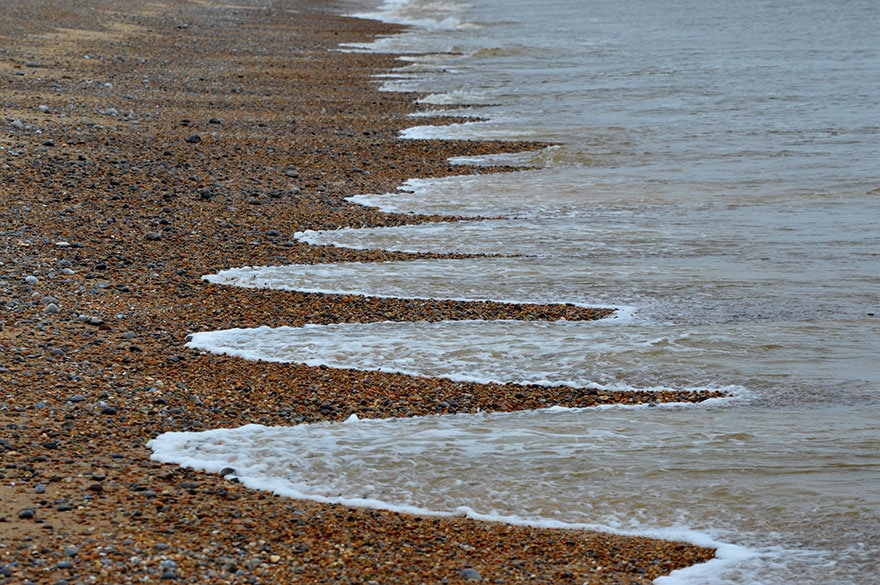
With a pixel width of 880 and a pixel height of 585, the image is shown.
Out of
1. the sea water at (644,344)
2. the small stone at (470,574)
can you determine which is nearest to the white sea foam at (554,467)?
the sea water at (644,344)

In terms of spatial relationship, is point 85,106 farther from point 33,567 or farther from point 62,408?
point 33,567

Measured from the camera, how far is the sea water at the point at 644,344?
6.01 m

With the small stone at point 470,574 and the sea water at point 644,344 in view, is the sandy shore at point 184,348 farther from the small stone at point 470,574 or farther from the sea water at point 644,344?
the sea water at point 644,344

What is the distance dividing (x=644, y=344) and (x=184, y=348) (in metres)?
3.32

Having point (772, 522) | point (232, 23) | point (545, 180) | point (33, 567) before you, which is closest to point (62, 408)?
point (33, 567)

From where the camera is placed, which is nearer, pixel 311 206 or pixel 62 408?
pixel 62 408

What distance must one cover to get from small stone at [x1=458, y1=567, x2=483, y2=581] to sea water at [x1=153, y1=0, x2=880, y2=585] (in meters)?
0.72

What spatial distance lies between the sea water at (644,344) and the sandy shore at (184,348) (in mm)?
262

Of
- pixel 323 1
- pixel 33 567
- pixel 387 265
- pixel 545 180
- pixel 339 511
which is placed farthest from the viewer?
pixel 323 1

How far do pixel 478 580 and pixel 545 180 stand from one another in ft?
33.8

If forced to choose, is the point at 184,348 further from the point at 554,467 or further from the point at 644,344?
the point at 644,344

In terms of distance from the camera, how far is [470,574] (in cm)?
510

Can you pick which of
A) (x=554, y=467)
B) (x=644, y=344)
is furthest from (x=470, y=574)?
(x=644, y=344)

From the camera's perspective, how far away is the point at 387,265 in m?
10.5
